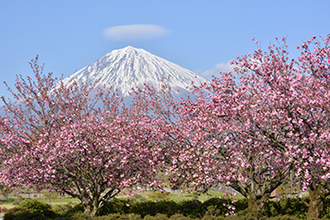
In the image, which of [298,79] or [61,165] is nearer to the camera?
[298,79]

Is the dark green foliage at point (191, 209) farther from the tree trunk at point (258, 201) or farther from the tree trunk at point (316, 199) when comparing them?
the tree trunk at point (316, 199)

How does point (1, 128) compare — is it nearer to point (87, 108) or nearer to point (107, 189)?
point (87, 108)

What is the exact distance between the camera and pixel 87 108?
797 inches

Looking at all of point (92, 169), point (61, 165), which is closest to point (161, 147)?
point (92, 169)

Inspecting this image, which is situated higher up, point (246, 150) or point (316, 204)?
point (246, 150)

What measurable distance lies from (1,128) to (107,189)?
5.52 meters

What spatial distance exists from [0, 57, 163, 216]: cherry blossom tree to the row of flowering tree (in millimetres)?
49

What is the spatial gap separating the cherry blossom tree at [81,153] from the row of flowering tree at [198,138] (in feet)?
0.16

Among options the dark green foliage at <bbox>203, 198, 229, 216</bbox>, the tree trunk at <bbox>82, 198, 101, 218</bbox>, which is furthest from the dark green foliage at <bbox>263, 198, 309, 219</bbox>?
the tree trunk at <bbox>82, 198, 101, 218</bbox>

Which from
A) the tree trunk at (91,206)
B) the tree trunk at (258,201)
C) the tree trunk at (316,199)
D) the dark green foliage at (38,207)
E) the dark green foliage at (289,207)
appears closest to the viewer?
the tree trunk at (316,199)

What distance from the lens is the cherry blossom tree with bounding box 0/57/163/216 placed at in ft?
52.9

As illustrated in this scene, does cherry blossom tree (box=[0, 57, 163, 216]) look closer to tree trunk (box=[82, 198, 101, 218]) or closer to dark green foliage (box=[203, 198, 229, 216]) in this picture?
tree trunk (box=[82, 198, 101, 218])

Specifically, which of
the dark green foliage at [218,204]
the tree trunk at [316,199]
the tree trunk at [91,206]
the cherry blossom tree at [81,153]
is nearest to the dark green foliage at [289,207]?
the dark green foliage at [218,204]

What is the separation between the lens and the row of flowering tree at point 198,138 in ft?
44.1
